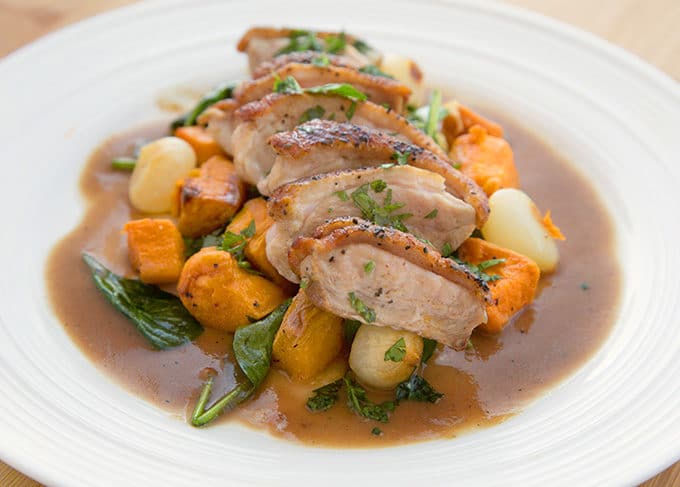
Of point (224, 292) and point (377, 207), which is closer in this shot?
point (377, 207)

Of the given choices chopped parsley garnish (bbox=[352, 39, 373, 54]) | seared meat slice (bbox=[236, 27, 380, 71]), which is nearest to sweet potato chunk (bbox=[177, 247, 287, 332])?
seared meat slice (bbox=[236, 27, 380, 71])

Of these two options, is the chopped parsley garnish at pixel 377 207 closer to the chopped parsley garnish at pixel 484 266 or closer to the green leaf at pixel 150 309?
the chopped parsley garnish at pixel 484 266

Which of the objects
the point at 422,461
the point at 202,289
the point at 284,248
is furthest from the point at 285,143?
the point at 422,461

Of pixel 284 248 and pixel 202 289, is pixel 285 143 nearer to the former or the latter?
pixel 284 248

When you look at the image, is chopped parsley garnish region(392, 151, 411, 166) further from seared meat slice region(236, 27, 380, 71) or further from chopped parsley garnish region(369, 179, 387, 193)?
seared meat slice region(236, 27, 380, 71)

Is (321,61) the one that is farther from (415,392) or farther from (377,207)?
(415,392)

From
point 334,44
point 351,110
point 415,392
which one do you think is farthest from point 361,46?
point 415,392
